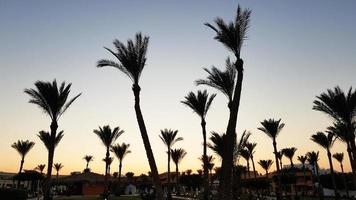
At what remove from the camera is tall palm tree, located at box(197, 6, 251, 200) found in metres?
17.3

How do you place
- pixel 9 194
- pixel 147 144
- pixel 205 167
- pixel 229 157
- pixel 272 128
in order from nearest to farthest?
1. pixel 229 157
2. pixel 9 194
3. pixel 147 144
4. pixel 205 167
5. pixel 272 128

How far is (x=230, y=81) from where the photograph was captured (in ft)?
76.4

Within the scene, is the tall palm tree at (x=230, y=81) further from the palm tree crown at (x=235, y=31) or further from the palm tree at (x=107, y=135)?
the palm tree at (x=107, y=135)

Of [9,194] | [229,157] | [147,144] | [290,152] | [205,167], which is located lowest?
[9,194]

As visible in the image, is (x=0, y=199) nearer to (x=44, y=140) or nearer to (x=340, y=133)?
(x=44, y=140)

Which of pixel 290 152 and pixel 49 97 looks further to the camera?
pixel 290 152

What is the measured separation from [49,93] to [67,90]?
1.40 meters

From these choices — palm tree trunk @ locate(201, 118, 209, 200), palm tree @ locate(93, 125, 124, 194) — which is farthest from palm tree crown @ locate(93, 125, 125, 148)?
palm tree trunk @ locate(201, 118, 209, 200)

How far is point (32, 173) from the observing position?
3669 centimetres

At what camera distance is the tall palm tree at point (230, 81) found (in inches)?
683

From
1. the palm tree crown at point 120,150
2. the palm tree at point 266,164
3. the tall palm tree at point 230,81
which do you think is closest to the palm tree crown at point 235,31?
the tall palm tree at point 230,81

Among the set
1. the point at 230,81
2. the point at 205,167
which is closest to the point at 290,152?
the point at 205,167

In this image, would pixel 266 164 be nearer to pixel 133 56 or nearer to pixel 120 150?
pixel 120 150

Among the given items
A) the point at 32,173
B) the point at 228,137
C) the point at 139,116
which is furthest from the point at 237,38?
the point at 32,173
